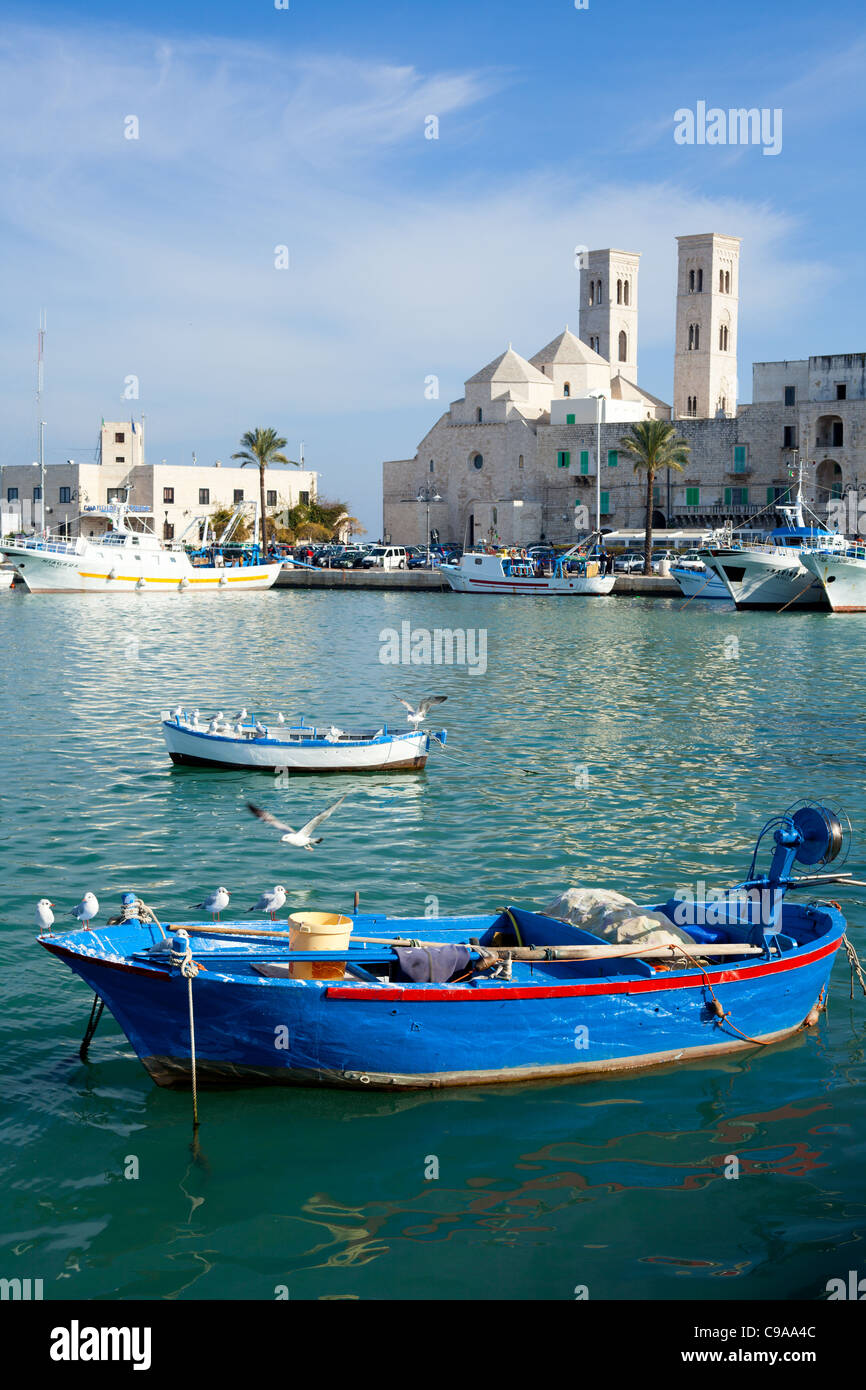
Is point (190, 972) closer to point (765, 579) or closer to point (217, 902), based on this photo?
point (217, 902)

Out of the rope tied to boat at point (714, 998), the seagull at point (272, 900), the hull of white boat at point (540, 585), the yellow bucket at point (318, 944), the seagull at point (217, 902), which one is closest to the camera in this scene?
the yellow bucket at point (318, 944)

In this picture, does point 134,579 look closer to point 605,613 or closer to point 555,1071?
point 605,613

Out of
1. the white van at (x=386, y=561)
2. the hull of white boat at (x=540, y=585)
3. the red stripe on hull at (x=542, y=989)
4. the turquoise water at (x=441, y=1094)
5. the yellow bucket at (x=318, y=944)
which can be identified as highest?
the white van at (x=386, y=561)

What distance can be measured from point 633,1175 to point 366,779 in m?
11.1

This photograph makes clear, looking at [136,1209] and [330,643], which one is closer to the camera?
[136,1209]

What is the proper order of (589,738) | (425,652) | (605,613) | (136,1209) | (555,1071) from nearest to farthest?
(136,1209) → (555,1071) → (589,738) → (425,652) → (605,613)

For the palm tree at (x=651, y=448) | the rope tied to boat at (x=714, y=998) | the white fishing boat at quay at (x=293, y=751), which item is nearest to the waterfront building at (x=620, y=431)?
the palm tree at (x=651, y=448)

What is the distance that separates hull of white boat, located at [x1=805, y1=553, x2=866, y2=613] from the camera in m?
53.4

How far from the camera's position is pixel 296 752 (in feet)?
60.7

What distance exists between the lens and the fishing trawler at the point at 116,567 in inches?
2489

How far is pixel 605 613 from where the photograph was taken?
174 feet

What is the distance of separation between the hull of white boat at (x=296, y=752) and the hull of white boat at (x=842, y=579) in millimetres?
38788

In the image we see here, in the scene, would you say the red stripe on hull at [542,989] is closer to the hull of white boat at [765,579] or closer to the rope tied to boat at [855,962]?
the rope tied to boat at [855,962]

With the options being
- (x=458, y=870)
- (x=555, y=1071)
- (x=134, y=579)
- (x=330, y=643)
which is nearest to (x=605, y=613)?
(x=330, y=643)
